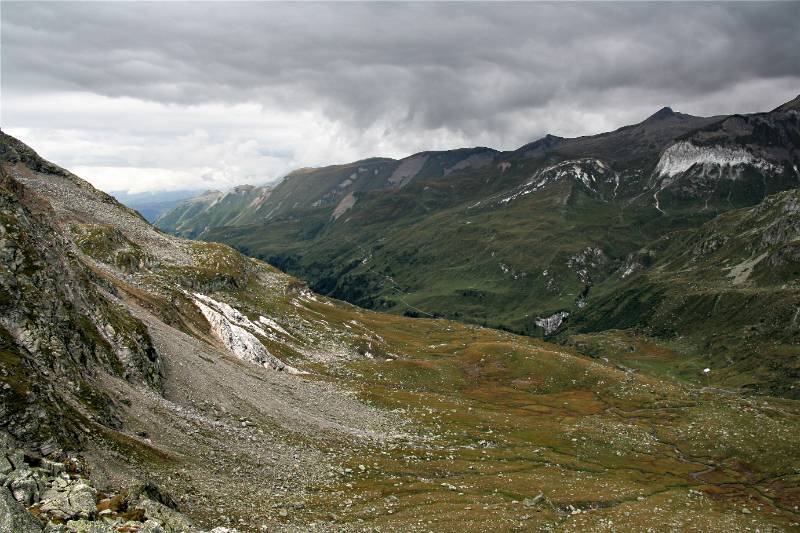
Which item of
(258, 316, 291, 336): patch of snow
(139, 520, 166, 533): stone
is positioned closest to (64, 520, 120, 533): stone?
(139, 520, 166, 533): stone

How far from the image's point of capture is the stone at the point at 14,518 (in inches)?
760

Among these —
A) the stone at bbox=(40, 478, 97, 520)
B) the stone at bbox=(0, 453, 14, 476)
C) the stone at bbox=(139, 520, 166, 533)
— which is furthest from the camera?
the stone at bbox=(0, 453, 14, 476)

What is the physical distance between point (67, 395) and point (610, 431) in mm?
88816

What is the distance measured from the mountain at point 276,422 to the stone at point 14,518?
2.6 inches

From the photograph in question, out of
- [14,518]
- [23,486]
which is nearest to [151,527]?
[14,518]

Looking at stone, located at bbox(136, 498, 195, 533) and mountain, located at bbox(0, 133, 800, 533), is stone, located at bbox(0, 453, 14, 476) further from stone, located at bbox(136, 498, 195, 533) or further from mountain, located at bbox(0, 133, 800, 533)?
stone, located at bbox(136, 498, 195, 533)

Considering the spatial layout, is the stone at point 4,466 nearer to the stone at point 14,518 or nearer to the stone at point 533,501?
the stone at point 14,518

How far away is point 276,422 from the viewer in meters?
60.2

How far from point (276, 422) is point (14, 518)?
41.5 m

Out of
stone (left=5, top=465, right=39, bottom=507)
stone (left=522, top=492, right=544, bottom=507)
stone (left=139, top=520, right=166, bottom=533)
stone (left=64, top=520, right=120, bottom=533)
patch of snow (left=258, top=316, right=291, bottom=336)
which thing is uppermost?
stone (left=5, top=465, right=39, bottom=507)

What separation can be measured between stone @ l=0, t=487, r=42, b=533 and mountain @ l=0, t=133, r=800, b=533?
0.22ft

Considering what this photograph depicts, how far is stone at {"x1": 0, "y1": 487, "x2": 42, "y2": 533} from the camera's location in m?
19.3

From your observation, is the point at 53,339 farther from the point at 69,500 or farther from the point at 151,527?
the point at 151,527

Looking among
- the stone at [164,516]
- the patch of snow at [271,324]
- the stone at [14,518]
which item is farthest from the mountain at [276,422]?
the patch of snow at [271,324]
